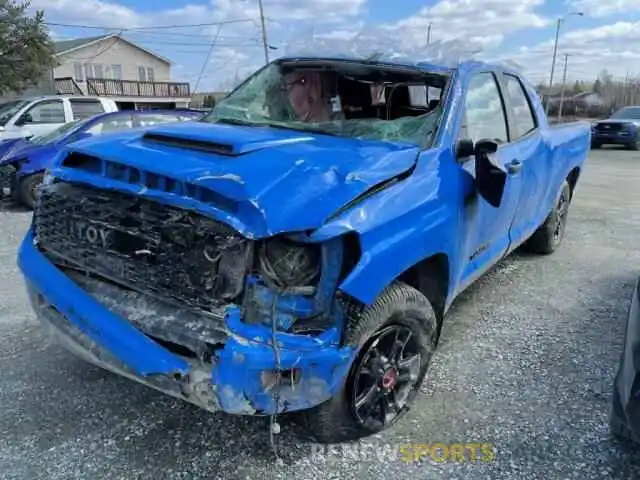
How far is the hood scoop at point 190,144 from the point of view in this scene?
269 cm

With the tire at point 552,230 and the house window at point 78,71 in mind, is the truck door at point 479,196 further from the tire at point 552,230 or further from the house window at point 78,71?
the house window at point 78,71

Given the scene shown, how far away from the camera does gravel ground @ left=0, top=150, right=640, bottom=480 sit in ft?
8.66

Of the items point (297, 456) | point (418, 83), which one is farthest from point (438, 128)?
point (297, 456)

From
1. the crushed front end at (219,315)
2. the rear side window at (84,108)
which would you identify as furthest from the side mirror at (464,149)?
the rear side window at (84,108)

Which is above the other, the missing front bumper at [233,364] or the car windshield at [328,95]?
the car windshield at [328,95]

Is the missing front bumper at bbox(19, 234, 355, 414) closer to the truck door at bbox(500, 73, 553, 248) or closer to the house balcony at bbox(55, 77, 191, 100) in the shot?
the truck door at bbox(500, 73, 553, 248)

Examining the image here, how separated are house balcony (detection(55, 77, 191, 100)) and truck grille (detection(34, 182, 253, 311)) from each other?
97.0 feet

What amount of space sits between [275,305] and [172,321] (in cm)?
45

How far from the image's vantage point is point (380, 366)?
9.18 ft

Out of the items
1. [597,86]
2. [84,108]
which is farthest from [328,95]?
[597,86]

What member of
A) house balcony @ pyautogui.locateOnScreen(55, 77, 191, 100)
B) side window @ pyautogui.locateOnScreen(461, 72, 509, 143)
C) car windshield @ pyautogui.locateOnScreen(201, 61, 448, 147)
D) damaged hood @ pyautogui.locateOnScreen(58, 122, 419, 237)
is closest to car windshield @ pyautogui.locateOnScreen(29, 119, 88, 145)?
car windshield @ pyautogui.locateOnScreen(201, 61, 448, 147)

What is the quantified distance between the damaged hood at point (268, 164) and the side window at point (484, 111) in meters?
0.77

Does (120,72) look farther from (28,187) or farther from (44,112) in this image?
(28,187)

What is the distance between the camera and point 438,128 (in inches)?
129
